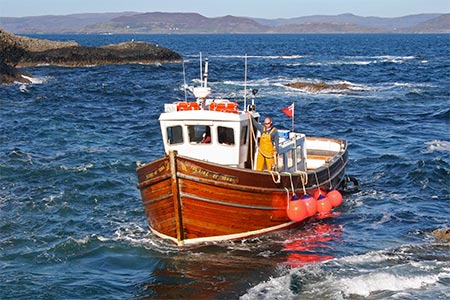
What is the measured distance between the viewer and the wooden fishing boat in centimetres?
1791

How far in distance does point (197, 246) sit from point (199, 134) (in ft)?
9.94

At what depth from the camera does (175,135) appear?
63.6 ft

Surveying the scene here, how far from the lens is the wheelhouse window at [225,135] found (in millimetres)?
19031

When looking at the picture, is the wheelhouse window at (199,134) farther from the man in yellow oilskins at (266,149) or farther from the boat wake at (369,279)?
the boat wake at (369,279)

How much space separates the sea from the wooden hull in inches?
15.2

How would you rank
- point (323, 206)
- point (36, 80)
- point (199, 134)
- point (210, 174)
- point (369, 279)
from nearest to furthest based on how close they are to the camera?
point (369, 279) → point (210, 174) → point (199, 134) → point (323, 206) → point (36, 80)

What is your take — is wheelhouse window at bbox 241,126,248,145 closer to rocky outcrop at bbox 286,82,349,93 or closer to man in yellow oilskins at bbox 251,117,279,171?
man in yellow oilskins at bbox 251,117,279,171

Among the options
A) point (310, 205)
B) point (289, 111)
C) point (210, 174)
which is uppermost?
point (289, 111)

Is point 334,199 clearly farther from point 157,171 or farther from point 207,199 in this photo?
point 157,171

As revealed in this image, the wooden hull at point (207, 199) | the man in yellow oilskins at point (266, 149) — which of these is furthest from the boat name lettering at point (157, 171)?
the man in yellow oilskins at point (266, 149)

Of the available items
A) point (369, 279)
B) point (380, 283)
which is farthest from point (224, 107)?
point (380, 283)

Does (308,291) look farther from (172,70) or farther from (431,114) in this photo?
(172,70)

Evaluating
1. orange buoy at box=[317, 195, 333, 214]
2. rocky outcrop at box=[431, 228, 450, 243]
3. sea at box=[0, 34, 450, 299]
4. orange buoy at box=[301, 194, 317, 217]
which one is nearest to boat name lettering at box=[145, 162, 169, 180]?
sea at box=[0, 34, 450, 299]

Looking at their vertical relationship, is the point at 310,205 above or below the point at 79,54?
above
